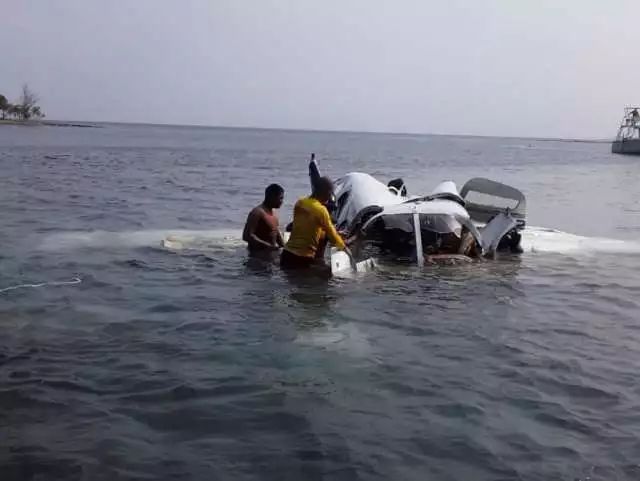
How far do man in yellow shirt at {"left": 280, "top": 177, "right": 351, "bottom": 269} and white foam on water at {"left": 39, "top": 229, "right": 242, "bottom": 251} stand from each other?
11.4 ft

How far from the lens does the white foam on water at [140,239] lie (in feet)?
48.2

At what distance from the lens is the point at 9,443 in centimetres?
553

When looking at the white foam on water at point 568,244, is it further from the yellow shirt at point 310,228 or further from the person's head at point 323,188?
the person's head at point 323,188

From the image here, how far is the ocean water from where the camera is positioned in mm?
5586

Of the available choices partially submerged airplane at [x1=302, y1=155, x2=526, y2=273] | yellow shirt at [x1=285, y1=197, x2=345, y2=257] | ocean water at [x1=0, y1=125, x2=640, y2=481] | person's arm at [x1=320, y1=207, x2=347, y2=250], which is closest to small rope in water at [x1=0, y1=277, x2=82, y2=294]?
ocean water at [x1=0, y1=125, x2=640, y2=481]

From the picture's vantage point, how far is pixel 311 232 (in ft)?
37.1

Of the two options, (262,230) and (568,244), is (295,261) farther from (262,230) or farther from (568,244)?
(568,244)

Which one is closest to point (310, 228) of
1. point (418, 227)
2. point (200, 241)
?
point (418, 227)

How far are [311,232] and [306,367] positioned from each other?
161 inches

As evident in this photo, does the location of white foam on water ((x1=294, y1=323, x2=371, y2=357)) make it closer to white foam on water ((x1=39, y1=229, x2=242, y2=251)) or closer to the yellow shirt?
the yellow shirt

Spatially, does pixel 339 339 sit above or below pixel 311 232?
below

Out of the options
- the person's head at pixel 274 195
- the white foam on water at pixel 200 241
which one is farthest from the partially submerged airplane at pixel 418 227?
the person's head at pixel 274 195

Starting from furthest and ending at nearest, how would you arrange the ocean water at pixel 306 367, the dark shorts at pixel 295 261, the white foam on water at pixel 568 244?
the white foam on water at pixel 568 244, the dark shorts at pixel 295 261, the ocean water at pixel 306 367

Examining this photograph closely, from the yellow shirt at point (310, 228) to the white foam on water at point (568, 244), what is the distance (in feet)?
20.0
